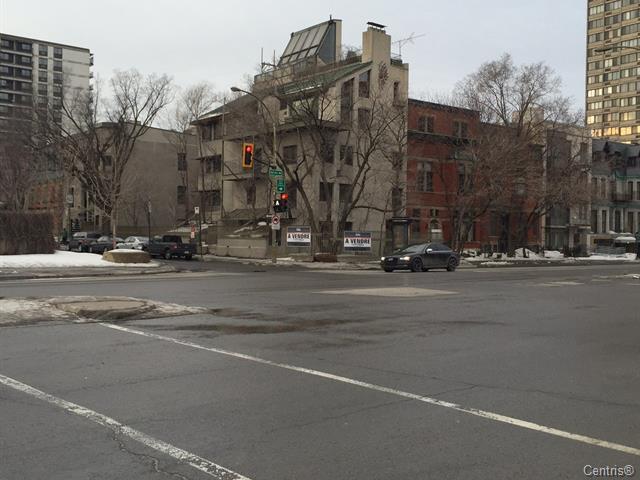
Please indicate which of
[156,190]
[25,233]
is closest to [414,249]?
[25,233]

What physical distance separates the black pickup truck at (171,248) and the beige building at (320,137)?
24.5 feet

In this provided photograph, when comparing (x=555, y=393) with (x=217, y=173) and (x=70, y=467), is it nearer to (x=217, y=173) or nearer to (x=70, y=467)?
(x=70, y=467)

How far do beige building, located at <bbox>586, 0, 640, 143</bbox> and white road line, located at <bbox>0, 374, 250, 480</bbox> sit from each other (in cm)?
13264

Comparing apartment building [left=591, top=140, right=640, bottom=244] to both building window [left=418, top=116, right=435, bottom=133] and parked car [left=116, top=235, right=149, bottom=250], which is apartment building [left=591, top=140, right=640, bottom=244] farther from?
parked car [left=116, top=235, right=149, bottom=250]

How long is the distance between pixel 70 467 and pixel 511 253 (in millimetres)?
52468

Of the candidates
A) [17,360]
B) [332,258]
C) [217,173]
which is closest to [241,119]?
[332,258]

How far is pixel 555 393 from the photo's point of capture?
6664 millimetres

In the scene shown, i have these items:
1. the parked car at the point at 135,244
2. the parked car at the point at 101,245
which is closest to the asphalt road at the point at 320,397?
the parked car at the point at 135,244

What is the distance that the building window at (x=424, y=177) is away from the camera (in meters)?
51.8

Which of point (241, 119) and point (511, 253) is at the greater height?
point (241, 119)

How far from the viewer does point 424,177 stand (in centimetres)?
5241

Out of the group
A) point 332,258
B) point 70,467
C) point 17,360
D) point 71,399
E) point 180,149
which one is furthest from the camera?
point 180,149

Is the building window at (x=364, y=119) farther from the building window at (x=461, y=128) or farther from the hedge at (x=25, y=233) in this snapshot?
the hedge at (x=25, y=233)

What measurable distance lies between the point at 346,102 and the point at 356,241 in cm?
1023
